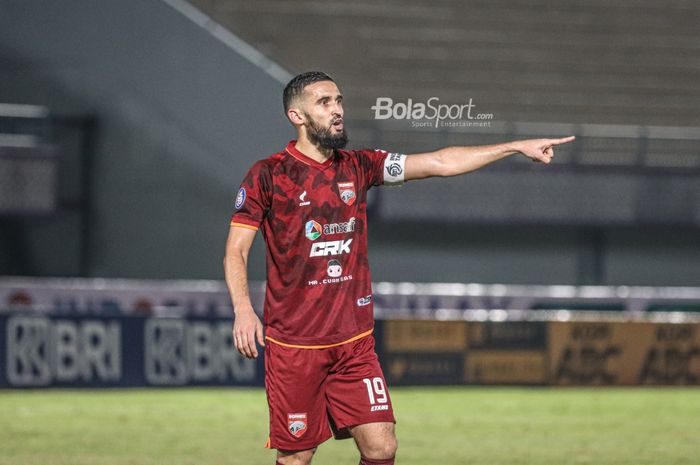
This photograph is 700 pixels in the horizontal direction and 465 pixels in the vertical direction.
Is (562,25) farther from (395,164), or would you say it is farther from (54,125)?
(395,164)

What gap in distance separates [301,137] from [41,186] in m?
8.05

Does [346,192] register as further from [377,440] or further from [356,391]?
[377,440]

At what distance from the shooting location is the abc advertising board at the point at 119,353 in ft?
34.7

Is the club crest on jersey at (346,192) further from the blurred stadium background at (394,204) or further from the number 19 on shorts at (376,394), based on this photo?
the blurred stadium background at (394,204)

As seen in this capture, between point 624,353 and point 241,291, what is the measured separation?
24.9ft

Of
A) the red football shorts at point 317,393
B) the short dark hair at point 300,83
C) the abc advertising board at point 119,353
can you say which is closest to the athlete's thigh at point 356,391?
the red football shorts at point 317,393

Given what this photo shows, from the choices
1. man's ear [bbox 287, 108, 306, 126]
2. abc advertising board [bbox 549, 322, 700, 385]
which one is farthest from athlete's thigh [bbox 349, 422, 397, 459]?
abc advertising board [bbox 549, 322, 700, 385]

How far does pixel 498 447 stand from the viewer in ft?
26.0

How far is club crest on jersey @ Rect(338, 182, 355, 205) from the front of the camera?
185 inches

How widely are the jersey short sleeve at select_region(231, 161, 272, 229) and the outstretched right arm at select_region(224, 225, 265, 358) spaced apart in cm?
3

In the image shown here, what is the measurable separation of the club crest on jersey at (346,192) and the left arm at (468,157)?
259 millimetres

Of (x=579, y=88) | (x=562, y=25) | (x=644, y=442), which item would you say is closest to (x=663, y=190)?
(x=579, y=88)

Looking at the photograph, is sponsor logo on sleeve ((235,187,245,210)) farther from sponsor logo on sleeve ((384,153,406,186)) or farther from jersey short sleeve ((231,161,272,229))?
sponsor logo on sleeve ((384,153,406,186))

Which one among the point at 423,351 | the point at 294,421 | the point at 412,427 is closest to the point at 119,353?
the point at 423,351
